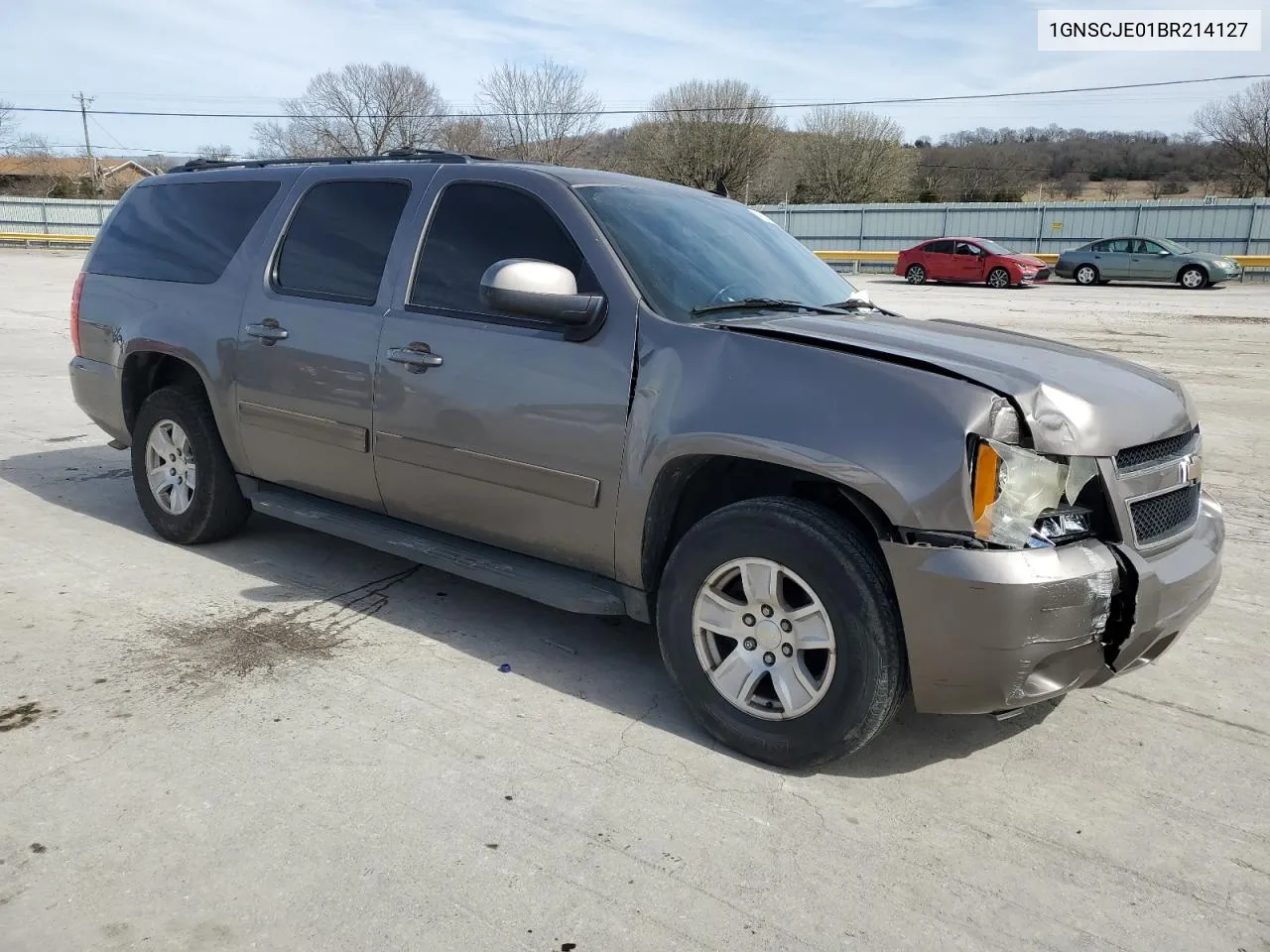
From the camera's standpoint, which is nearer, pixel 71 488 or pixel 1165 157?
pixel 71 488

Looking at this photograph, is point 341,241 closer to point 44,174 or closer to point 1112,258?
point 1112,258

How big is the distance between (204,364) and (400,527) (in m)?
1.41

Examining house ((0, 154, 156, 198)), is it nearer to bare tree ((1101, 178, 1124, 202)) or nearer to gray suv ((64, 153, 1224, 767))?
bare tree ((1101, 178, 1124, 202))

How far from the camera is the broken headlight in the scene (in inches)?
109

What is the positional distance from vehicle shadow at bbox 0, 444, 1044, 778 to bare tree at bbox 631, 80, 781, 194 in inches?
1967

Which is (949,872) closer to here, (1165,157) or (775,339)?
(775,339)

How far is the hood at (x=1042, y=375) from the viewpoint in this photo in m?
2.85

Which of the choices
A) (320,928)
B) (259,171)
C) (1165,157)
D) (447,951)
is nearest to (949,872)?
(447,951)

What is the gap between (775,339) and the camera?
10.5ft

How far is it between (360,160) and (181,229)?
49.1 inches

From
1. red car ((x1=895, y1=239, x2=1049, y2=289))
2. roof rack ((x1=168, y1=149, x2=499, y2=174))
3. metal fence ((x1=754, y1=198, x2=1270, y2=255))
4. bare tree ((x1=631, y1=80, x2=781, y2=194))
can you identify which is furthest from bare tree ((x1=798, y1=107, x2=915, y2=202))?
roof rack ((x1=168, y1=149, x2=499, y2=174))

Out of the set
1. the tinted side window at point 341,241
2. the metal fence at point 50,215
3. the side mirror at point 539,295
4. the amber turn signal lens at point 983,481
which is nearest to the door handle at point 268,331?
the tinted side window at point 341,241

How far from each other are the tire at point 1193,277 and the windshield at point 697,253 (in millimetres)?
26982

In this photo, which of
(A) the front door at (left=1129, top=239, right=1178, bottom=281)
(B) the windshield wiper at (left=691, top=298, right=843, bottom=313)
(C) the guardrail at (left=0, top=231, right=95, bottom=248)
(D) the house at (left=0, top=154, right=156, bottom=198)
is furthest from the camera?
(D) the house at (left=0, top=154, right=156, bottom=198)
